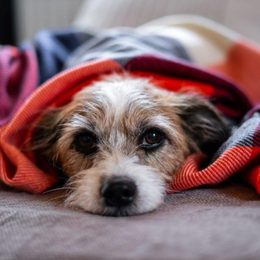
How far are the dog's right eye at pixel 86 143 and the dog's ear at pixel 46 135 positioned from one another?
0.37 feet

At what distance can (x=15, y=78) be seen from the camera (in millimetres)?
1707

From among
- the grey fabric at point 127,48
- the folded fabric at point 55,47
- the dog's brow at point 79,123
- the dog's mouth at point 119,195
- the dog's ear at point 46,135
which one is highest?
the grey fabric at point 127,48

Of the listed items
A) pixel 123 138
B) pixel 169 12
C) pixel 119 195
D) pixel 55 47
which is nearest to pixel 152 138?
pixel 123 138

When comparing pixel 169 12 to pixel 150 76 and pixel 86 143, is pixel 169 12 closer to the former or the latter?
pixel 150 76

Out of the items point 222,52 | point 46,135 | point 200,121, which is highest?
point 222,52

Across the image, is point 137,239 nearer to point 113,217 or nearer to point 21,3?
point 113,217

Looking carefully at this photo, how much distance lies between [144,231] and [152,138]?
51cm

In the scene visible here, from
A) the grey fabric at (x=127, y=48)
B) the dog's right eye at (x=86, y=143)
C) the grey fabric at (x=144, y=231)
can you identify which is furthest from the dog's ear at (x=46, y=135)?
the grey fabric at (x=144, y=231)

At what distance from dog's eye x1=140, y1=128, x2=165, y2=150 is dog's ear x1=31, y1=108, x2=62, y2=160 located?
284mm

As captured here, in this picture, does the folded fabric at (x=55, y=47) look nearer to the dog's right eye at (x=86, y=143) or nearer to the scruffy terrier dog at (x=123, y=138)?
the scruffy terrier dog at (x=123, y=138)

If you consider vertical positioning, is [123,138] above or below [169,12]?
below

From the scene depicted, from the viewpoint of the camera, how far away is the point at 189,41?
6.00 feet

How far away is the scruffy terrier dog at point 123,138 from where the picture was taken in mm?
1172

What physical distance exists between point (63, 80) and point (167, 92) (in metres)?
0.32
